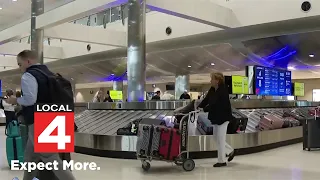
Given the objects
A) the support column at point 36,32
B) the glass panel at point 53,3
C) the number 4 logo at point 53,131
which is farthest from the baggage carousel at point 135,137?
the glass panel at point 53,3

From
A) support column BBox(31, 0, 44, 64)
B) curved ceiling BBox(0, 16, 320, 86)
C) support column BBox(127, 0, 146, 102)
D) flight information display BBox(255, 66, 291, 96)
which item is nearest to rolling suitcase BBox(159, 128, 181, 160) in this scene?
support column BBox(127, 0, 146, 102)

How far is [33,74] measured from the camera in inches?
128

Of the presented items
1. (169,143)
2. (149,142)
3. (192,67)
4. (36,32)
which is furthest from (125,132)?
(192,67)

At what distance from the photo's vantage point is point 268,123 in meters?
9.34

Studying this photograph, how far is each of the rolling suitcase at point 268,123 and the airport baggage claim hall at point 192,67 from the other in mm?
38

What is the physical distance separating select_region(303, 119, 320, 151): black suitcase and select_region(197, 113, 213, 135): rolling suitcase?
Result: 2.43 m

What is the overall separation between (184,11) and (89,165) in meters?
6.97

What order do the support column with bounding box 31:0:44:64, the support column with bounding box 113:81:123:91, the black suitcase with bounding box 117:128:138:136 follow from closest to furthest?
the black suitcase with bounding box 117:128:138:136, the support column with bounding box 31:0:44:64, the support column with bounding box 113:81:123:91

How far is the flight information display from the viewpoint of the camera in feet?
42.2

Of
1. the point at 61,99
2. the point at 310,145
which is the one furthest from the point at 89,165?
the point at 310,145

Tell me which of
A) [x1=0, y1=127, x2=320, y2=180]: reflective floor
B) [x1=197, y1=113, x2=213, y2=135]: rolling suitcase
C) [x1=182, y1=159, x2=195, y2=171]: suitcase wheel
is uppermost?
[x1=197, y1=113, x2=213, y2=135]: rolling suitcase

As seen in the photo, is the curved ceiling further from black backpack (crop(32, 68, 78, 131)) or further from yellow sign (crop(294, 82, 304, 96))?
black backpack (crop(32, 68, 78, 131))

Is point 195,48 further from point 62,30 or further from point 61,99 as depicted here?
point 61,99

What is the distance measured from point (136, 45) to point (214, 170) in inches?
237
